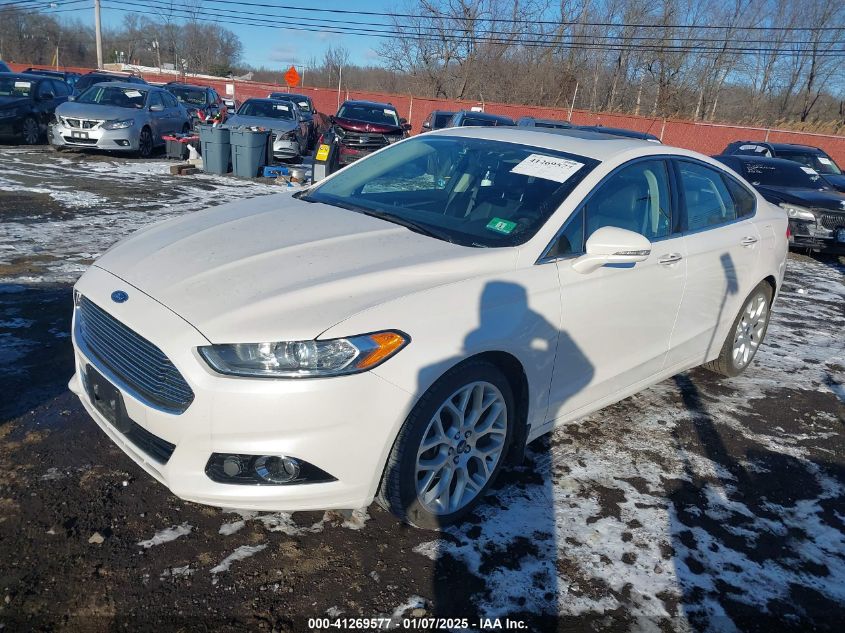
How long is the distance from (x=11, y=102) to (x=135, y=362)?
15693 mm

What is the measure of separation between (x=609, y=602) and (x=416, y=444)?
0.99 meters

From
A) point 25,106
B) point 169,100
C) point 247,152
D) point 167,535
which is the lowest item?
point 167,535

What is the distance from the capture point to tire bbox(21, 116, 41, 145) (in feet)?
50.1

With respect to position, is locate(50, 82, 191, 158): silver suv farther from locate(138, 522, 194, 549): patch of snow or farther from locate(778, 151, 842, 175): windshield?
locate(778, 151, 842, 175): windshield

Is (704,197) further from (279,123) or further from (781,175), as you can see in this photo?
(279,123)

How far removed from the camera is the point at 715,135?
27172 millimetres

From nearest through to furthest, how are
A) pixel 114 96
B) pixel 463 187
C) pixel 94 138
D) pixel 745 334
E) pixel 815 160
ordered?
pixel 463 187, pixel 745 334, pixel 815 160, pixel 94 138, pixel 114 96

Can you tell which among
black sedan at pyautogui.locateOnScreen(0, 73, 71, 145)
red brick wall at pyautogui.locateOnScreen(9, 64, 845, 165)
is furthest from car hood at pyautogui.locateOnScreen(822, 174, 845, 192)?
black sedan at pyautogui.locateOnScreen(0, 73, 71, 145)

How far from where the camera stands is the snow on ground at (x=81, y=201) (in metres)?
6.45

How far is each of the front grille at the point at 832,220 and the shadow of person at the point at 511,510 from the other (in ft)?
28.7

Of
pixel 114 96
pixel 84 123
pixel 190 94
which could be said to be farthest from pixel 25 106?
pixel 190 94

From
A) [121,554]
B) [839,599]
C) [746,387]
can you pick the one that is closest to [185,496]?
[121,554]

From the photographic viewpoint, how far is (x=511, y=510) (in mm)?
3100

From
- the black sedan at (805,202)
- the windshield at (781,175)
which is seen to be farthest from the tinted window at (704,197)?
the windshield at (781,175)
